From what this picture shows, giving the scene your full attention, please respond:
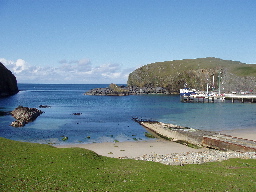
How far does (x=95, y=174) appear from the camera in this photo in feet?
61.9

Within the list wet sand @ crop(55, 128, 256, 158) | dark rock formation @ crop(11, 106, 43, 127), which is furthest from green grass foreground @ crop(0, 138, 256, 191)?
dark rock formation @ crop(11, 106, 43, 127)

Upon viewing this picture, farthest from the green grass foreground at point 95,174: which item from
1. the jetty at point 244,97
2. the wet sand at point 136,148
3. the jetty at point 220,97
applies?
the jetty at point 244,97

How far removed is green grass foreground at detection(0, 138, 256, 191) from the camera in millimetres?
16109

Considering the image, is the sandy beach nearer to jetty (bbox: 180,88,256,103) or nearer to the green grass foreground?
the green grass foreground

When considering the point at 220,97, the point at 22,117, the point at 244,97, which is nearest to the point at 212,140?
the point at 22,117

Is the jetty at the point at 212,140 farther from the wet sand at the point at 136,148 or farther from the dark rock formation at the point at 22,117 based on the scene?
the dark rock formation at the point at 22,117

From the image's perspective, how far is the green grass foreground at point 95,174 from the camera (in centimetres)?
1611

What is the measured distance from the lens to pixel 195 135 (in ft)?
148

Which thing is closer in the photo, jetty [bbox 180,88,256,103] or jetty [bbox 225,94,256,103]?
jetty [bbox 225,94,256,103]

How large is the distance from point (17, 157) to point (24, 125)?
144 ft

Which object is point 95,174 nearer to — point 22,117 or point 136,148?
point 136,148

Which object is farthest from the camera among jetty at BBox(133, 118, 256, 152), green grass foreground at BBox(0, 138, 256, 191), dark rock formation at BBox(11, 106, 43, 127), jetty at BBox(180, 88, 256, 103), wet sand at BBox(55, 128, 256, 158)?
jetty at BBox(180, 88, 256, 103)

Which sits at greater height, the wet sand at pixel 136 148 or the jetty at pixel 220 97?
the jetty at pixel 220 97

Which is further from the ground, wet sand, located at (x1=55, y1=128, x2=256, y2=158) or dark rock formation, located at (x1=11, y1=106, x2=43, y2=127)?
dark rock formation, located at (x1=11, y1=106, x2=43, y2=127)
